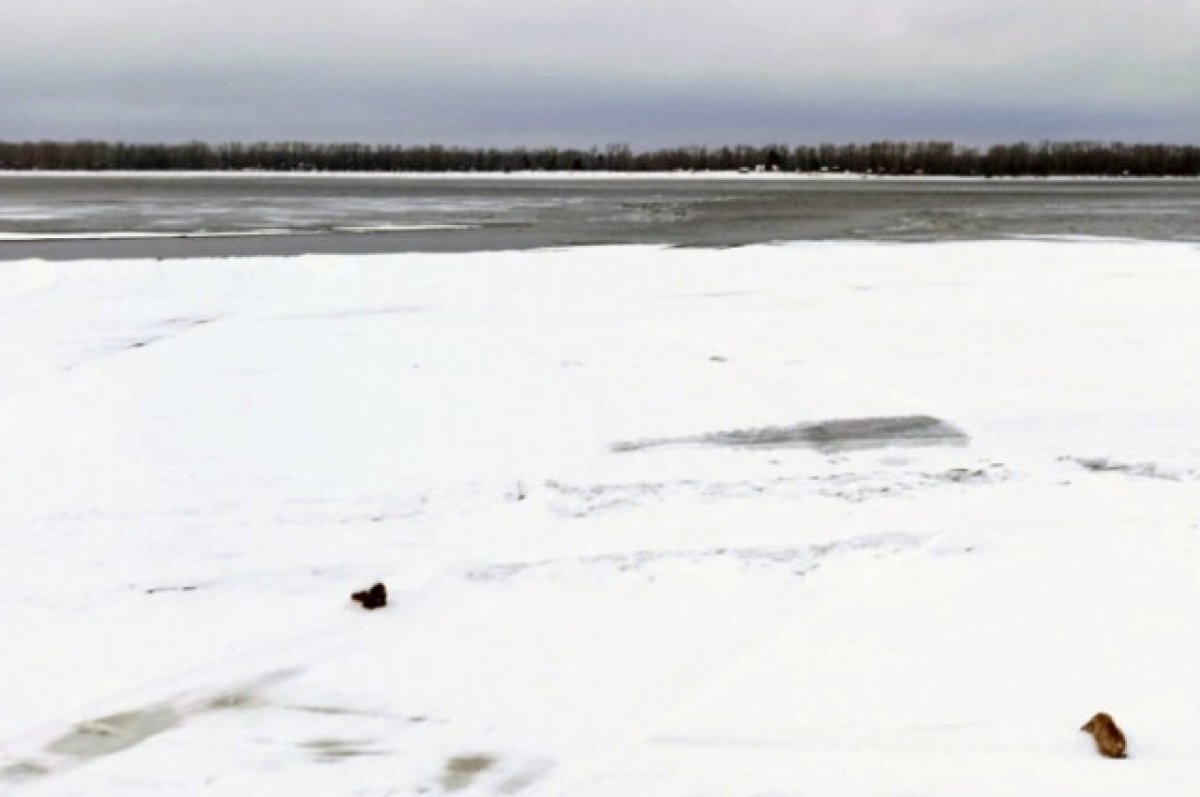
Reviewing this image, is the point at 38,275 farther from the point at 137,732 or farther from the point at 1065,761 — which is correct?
Result: the point at 1065,761

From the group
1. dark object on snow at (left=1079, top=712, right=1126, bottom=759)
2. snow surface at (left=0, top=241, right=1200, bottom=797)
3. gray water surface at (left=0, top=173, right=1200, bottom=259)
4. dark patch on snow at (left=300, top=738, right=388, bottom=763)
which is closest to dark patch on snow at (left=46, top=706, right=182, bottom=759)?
snow surface at (left=0, top=241, right=1200, bottom=797)

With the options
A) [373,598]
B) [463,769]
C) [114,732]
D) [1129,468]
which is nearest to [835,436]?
[1129,468]

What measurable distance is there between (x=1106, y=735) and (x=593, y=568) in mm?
2298

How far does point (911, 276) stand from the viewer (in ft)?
54.2

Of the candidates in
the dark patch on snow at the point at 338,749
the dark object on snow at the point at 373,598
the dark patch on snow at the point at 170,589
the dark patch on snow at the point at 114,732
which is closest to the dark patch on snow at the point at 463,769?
the dark patch on snow at the point at 338,749

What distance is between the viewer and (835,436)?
7379 mm

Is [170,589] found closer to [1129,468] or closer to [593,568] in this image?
[593,568]

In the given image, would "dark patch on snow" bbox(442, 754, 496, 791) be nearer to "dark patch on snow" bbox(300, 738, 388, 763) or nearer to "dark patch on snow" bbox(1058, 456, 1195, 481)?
"dark patch on snow" bbox(300, 738, 388, 763)

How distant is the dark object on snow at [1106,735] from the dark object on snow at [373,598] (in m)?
2.75

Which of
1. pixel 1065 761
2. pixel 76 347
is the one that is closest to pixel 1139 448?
pixel 1065 761

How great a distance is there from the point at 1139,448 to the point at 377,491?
486 cm

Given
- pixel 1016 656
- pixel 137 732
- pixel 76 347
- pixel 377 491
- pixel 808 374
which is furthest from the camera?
pixel 76 347

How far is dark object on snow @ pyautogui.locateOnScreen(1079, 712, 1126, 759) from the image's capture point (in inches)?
135

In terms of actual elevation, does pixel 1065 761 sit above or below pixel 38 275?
below
